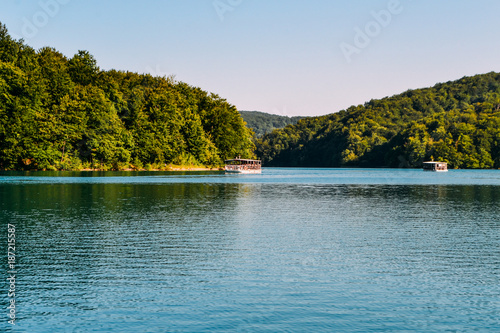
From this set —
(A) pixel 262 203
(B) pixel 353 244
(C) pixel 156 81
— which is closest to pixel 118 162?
(C) pixel 156 81

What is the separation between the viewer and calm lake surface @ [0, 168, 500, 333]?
49.1 ft

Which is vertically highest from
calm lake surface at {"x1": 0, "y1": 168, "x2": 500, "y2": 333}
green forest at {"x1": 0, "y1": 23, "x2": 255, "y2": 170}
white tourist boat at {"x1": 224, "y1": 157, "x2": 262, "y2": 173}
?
green forest at {"x1": 0, "y1": 23, "x2": 255, "y2": 170}

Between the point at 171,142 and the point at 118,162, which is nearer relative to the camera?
the point at 118,162

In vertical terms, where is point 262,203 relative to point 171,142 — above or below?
below

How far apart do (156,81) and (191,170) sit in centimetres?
3763

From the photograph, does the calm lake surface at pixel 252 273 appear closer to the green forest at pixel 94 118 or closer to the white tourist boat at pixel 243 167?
the green forest at pixel 94 118

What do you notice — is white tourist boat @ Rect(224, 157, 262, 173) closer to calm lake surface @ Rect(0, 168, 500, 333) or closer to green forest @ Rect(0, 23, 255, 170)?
green forest @ Rect(0, 23, 255, 170)

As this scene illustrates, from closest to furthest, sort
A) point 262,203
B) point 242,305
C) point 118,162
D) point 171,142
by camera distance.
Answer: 1. point 242,305
2. point 262,203
3. point 118,162
4. point 171,142

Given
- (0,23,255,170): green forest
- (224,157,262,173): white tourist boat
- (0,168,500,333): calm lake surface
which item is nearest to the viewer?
(0,168,500,333): calm lake surface

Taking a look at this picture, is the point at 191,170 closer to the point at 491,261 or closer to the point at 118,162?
the point at 118,162

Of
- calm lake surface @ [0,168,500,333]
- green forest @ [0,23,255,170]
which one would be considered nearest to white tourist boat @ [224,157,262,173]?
green forest @ [0,23,255,170]

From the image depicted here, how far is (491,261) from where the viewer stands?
77.3ft

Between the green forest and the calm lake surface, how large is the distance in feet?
287

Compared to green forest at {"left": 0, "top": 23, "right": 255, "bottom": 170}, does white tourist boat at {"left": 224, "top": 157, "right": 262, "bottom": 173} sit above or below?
below
